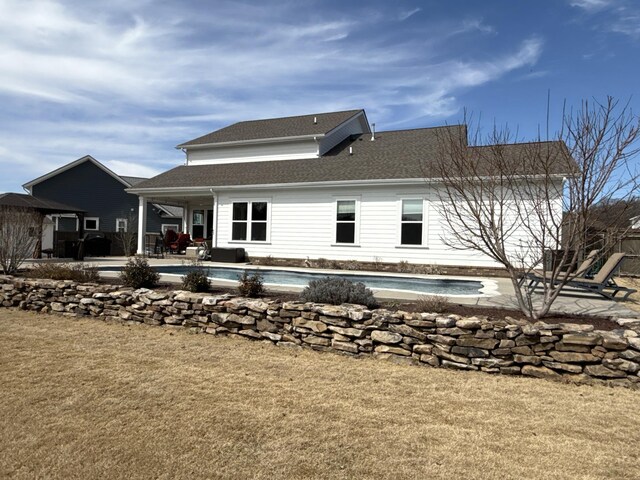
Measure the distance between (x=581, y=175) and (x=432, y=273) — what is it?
888 cm

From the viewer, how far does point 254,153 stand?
787 inches

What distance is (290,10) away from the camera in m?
11.5

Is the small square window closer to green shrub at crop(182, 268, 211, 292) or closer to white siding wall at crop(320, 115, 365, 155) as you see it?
white siding wall at crop(320, 115, 365, 155)

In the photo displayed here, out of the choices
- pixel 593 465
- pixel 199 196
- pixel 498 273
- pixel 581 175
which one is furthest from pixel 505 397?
pixel 199 196

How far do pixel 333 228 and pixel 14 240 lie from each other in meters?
9.36

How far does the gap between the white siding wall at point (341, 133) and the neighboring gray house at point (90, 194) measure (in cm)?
1574

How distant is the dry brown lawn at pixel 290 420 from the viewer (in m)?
2.63

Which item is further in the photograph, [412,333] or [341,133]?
[341,133]

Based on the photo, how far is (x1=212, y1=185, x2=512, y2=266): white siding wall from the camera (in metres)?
13.9

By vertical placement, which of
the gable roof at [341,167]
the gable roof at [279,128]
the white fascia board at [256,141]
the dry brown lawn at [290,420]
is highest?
the gable roof at [279,128]

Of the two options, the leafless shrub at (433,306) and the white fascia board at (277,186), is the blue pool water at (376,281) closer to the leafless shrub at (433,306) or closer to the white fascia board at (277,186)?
the white fascia board at (277,186)

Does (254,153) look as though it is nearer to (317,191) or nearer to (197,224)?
(197,224)

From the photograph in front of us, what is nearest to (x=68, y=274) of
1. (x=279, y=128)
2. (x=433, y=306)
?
(x=433, y=306)

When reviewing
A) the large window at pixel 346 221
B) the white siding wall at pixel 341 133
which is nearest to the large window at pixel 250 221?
the large window at pixel 346 221
